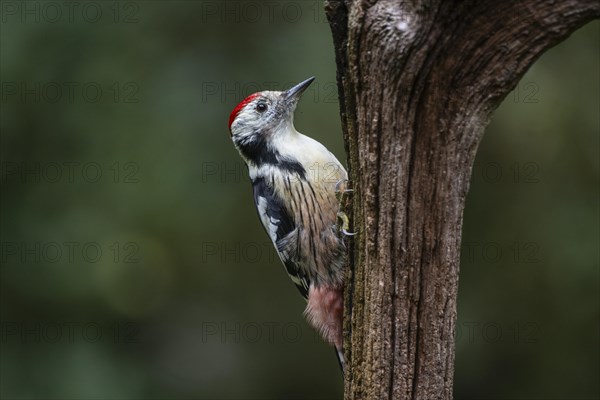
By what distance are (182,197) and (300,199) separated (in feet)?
5.33

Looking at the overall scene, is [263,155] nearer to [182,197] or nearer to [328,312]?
[328,312]

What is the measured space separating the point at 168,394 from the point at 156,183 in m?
1.66

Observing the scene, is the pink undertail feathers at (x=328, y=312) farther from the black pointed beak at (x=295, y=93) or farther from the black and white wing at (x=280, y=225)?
the black pointed beak at (x=295, y=93)

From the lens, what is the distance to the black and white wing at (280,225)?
3859 millimetres

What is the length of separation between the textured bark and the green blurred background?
101 inches

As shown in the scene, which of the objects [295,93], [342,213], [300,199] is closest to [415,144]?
[342,213]

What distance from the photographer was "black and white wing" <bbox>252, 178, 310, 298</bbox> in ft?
12.7

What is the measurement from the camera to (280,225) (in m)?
3.91

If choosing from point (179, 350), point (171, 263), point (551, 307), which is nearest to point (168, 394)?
point (179, 350)

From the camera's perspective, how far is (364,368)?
2.72 metres

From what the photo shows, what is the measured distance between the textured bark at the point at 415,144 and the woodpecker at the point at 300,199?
0.88 m

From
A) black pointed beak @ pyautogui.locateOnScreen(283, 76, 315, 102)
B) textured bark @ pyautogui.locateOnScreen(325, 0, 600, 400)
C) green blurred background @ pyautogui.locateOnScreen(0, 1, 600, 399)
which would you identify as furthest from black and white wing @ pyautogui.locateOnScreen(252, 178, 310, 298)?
green blurred background @ pyautogui.locateOnScreen(0, 1, 600, 399)

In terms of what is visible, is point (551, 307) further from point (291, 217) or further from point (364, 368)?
point (364, 368)

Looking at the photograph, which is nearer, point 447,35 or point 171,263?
point 447,35
